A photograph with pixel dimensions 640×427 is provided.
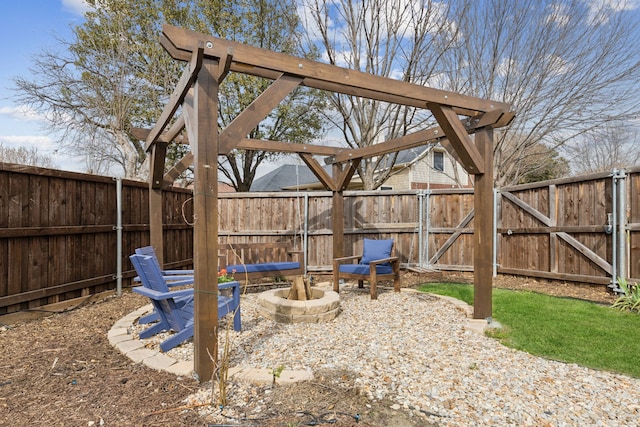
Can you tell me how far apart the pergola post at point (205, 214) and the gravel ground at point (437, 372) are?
1.06 feet

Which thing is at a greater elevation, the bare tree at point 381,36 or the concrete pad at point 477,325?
the bare tree at point 381,36

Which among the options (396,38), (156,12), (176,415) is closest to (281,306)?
(176,415)

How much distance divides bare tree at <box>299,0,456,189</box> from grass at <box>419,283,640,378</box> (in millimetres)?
5949

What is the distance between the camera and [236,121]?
2641mm

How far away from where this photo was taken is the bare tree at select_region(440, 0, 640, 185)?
8445mm

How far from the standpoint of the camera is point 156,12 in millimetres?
10305

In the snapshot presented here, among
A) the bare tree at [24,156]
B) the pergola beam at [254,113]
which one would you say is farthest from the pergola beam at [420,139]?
the bare tree at [24,156]

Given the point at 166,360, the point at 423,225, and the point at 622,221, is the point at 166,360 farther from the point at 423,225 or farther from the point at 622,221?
the point at 622,221

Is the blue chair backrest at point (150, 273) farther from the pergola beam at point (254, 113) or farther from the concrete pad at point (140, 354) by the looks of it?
the pergola beam at point (254, 113)

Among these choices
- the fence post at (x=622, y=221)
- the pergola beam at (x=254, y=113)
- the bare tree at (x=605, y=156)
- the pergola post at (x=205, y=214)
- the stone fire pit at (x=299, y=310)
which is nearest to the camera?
the pergola post at (x=205, y=214)

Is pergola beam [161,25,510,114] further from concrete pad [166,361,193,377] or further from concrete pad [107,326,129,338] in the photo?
concrete pad [107,326,129,338]

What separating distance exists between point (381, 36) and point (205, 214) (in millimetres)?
7710

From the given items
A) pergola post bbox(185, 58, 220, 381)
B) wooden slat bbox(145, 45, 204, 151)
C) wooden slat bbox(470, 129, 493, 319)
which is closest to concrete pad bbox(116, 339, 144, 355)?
pergola post bbox(185, 58, 220, 381)

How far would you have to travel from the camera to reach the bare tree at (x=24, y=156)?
13.0m
